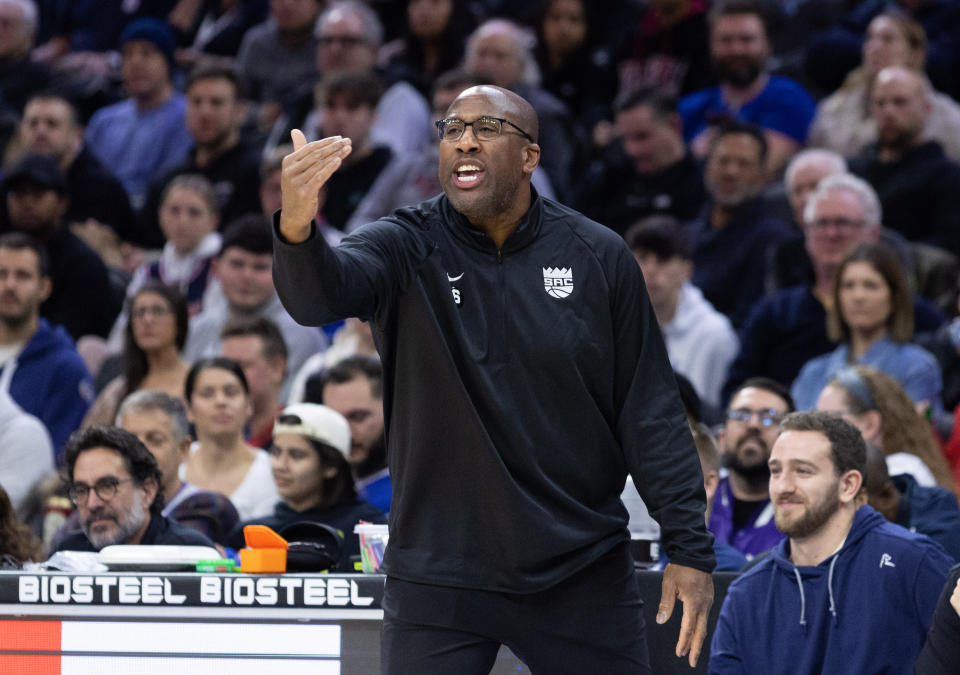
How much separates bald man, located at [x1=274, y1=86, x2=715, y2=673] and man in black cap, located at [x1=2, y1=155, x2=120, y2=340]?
20.7 ft

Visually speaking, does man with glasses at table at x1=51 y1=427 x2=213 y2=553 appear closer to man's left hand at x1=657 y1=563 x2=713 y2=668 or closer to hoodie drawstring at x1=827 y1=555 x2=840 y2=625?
hoodie drawstring at x1=827 y1=555 x2=840 y2=625

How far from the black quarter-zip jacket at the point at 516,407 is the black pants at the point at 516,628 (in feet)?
0.16

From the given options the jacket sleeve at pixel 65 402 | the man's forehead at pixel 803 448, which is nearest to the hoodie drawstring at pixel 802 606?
the man's forehead at pixel 803 448

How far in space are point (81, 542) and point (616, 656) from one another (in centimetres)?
290

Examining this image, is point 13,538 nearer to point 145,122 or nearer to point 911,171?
point 911,171

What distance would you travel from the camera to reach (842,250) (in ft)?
26.1

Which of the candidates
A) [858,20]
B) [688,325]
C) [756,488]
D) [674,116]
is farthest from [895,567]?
[858,20]

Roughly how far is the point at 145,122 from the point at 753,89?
459 centimetres

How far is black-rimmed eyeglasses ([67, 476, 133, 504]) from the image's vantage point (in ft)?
18.1

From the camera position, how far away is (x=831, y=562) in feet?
15.9

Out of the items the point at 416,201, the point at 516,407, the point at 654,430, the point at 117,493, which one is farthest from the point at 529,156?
the point at 416,201

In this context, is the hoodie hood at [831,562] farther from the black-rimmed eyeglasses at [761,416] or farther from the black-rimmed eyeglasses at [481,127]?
the black-rimmed eyeglasses at [481,127]

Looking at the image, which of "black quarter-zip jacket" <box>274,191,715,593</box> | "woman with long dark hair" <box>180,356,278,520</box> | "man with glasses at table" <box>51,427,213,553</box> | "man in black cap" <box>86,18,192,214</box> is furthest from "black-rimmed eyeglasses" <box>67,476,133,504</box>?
"man in black cap" <box>86,18,192,214</box>

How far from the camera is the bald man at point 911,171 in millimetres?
8781
